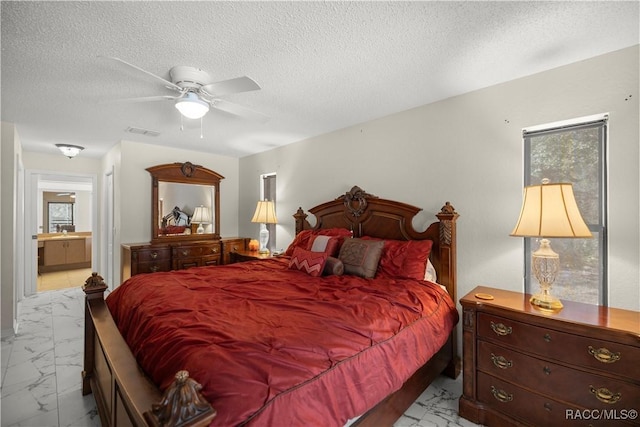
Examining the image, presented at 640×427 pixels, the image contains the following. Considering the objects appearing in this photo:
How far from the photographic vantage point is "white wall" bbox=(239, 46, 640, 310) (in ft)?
5.94

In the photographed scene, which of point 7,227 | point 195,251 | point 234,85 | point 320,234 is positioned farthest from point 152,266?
point 234,85

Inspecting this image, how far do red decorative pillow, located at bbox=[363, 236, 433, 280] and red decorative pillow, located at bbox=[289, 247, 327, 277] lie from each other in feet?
1.77

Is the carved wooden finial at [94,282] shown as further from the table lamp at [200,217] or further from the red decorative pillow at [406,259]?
the table lamp at [200,217]

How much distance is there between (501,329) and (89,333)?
2926 mm

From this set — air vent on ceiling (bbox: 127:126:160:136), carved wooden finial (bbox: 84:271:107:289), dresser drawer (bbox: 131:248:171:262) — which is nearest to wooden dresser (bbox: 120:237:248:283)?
dresser drawer (bbox: 131:248:171:262)

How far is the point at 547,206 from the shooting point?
168cm

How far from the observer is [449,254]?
244cm

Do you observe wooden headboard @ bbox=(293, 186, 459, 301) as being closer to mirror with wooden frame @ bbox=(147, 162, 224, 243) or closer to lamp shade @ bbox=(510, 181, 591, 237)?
lamp shade @ bbox=(510, 181, 591, 237)

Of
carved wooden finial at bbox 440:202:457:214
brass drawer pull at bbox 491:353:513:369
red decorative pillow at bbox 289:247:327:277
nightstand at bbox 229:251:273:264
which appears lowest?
brass drawer pull at bbox 491:353:513:369

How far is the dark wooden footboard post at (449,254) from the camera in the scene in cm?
242

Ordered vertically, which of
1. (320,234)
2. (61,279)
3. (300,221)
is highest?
(300,221)

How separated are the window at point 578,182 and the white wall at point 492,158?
0.09 metres

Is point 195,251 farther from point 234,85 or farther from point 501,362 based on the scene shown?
point 501,362

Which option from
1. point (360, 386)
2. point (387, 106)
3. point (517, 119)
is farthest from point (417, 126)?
point (360, 386)
